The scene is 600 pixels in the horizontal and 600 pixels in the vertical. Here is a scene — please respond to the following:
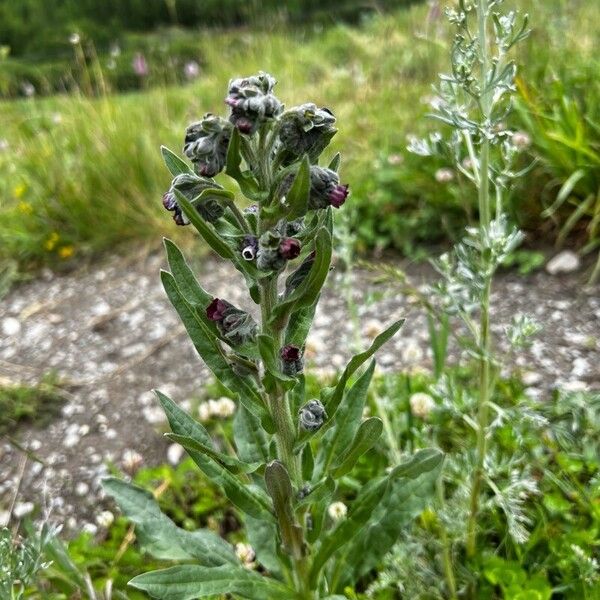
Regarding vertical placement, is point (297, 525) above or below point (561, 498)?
above

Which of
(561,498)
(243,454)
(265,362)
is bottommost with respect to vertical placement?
(561,498)

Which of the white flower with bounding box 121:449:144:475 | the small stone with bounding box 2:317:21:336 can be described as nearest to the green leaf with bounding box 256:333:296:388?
the white flower with bounding box 121:449:144:475

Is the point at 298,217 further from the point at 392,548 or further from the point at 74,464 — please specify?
the point at 74,464

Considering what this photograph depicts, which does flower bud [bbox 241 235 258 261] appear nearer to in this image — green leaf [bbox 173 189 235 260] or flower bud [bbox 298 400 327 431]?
green leaf [bbox 173 189 235 260]

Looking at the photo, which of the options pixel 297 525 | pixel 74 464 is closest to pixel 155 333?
pixel 74 464

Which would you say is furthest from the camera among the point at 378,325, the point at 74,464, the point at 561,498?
the point at 378,325

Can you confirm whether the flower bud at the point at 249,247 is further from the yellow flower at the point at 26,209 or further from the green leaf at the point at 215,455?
the yellow flower at the point at 26,209
